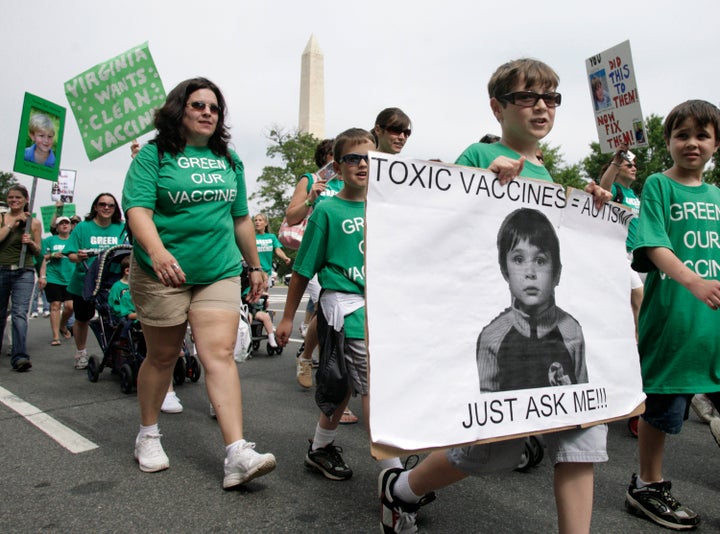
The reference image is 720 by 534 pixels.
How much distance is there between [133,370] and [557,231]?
4501mm

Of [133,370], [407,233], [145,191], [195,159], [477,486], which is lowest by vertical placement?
[477,486]

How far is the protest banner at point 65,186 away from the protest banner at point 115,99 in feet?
33.8

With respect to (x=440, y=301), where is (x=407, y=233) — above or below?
above

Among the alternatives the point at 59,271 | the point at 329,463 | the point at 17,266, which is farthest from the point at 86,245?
the point at 329,463

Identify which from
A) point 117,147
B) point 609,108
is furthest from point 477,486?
point 117,147

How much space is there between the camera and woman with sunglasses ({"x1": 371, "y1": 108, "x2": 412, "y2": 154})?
4.02 m

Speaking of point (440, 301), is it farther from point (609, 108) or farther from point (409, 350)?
point (609, 108)

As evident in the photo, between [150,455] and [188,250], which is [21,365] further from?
[188,250]

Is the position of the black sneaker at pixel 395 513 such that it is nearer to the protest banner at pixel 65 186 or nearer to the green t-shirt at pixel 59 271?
the green t-shirt at pixel 59 271

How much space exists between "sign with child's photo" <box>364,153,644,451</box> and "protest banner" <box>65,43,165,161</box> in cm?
395

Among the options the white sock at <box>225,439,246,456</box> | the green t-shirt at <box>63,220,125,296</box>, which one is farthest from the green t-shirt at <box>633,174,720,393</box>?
the green t-shirt at <box>63,220,125,296</box>

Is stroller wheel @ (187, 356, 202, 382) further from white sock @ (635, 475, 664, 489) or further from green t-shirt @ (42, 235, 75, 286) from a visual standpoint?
white sock @ (635, 475, 664, 489)

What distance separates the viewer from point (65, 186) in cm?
1506

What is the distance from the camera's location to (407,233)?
6.27 feet
